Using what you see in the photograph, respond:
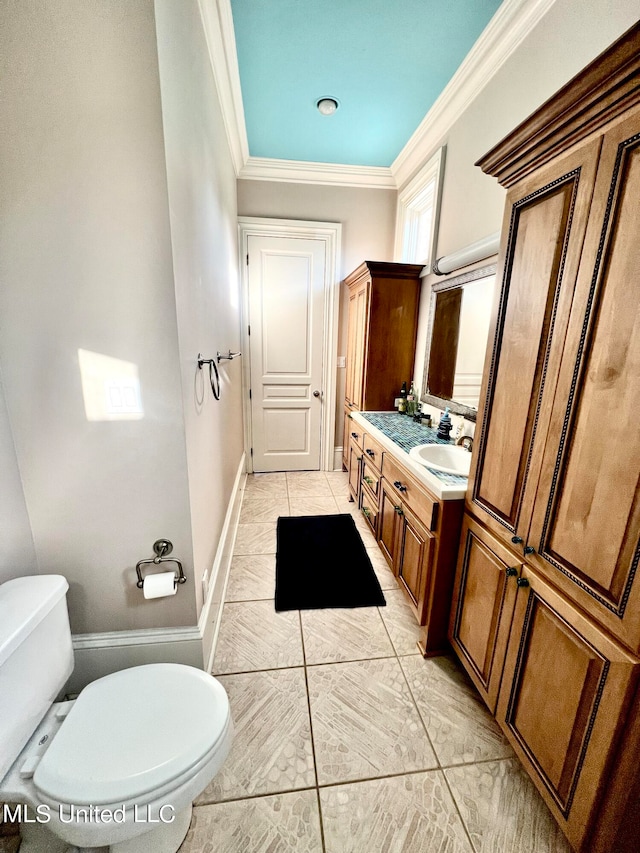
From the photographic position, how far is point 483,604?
4.12 ft

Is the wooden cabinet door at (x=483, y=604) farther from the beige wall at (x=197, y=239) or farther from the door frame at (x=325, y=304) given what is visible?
the door frame at (x=325, y=304)

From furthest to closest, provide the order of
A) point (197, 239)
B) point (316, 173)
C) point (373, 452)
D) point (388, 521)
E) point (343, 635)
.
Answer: point (316, 173), point (373, 452), point (388, 521), point (343, 635), point (197, 239)

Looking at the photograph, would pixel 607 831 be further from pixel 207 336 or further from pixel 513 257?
pixel 207 336

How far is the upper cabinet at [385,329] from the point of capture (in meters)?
2.64

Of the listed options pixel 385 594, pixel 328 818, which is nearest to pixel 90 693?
pixel 328 818

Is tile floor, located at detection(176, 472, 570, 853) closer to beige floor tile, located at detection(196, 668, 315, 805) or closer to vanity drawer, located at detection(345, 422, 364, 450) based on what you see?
beige floor tile, located at detection(196, 668, 315, 805)

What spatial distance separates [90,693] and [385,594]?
1469 millimetres

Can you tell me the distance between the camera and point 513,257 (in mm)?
1102

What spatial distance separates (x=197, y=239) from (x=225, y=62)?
126 centimetres

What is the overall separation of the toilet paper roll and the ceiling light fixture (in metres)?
2.88

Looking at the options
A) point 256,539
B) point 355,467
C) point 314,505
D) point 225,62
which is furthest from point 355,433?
point 225,62

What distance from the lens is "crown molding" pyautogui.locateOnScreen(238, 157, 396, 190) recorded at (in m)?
3.00

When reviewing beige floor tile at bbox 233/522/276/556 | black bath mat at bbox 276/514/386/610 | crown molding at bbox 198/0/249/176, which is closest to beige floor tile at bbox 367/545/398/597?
black bath mat at bbox 276/514/386/610

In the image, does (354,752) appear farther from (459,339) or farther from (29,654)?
(459,339)
